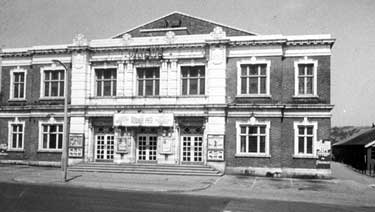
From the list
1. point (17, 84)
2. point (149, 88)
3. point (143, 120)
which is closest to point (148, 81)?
point (149, 88)

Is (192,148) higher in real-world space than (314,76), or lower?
lower

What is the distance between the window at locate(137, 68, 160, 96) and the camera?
1117 inches

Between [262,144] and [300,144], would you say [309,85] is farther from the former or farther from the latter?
[262,144]

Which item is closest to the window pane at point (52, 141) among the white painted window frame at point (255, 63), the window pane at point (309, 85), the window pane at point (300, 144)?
the white painted window frame at point (255, 63)

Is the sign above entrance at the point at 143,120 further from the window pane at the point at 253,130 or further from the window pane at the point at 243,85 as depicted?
the window pane at the point at 253,130

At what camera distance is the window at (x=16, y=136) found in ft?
102

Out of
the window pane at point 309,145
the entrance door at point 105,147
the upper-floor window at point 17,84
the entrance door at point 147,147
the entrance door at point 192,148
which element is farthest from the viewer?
the upper-floor window at point 17,84

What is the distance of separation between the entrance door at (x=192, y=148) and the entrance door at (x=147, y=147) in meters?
2.35

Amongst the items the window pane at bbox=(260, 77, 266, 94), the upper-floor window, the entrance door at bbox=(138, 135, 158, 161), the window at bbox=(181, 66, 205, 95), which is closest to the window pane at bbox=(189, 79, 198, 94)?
the window at bbox=(181, 66, 205, 95)

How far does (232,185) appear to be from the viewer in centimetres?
2131

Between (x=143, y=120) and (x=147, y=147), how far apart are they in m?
2.35

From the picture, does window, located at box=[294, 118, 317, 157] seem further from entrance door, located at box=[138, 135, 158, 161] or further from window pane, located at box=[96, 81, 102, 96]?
window pane, located at box=[96, 81, 102, 96]

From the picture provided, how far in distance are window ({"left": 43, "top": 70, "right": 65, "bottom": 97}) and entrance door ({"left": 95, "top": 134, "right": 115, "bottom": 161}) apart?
5141 millimetres

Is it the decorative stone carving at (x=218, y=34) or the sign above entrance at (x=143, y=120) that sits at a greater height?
the decorative stone carving at (x=218, y=34)
